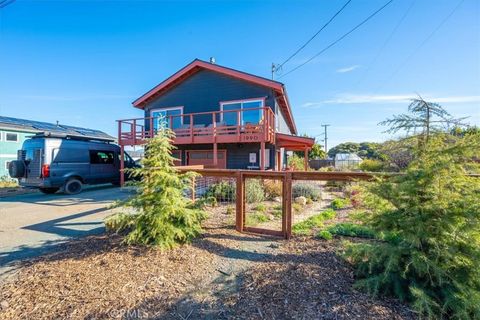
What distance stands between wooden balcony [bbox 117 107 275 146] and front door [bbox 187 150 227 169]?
5.34 ft

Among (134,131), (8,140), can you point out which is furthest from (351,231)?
(8,140)

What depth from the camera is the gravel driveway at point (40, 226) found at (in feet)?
12.4

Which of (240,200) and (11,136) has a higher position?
(11,136)

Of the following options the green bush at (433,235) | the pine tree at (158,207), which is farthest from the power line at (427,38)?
the pine tree at (158,207)

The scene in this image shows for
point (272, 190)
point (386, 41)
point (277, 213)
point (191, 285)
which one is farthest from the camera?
point (386, 41)

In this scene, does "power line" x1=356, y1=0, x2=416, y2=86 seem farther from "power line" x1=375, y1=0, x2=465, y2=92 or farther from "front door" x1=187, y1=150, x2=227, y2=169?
"front door" x1=187, y1=150, x2=227, y2=169

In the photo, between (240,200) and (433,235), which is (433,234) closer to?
(433,235)

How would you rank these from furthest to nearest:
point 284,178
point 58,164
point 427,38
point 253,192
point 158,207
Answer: point 58,164
point 427,38
point 253,192
point 284,178
point 158,207

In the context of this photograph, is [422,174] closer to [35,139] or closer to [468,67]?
[468,67]

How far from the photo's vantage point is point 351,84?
1559cm

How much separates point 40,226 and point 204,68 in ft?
34.7

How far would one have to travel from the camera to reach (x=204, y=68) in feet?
41.9

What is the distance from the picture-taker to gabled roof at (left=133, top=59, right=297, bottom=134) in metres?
11.1

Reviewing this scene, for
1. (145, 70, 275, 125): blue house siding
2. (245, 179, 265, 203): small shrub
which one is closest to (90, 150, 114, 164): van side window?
(145, 70, 275, 125): blue house siding
